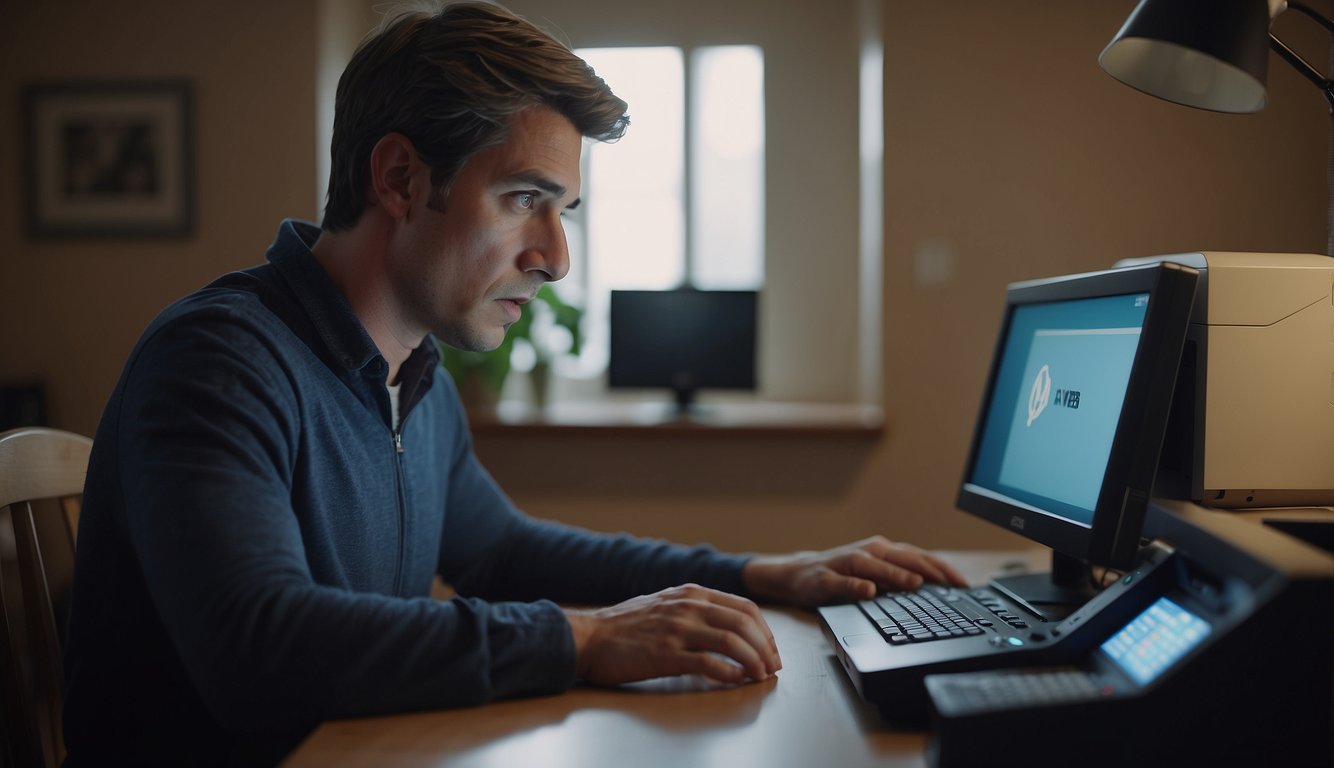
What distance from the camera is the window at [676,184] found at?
149 inches

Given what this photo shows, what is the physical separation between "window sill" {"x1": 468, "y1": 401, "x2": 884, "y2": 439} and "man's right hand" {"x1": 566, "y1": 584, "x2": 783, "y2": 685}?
224 centimetres

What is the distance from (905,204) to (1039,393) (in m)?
2.15

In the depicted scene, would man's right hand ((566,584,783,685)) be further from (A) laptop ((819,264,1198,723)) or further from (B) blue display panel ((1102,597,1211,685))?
(B) blue display panel ((1102,597,1211,685))

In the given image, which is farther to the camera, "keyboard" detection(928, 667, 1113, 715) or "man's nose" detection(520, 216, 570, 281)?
"man's nose" detection(520, 216, 570, 281)

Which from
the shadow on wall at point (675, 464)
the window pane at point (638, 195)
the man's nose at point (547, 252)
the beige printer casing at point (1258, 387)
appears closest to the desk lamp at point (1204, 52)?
the beige printer casing at point (1258, 387)

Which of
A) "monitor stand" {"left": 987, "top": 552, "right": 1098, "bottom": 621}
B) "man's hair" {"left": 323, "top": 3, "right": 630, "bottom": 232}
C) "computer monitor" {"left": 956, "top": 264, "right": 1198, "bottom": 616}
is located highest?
"man's hair" {"left": 323, "top": 3, "right": 630, "bottom": 232}

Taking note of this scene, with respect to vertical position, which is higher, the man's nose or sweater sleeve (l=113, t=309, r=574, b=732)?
the man's nose

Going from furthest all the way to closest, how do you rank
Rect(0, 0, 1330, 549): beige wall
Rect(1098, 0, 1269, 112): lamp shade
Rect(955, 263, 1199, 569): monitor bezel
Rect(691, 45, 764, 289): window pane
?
Rect(691, 45, 764, 289): window pane → Rect(0, 0, 1330, 549): beige wall → Rect(1098, 0, 1269, 112): lamp shade → Rect(955, 263, 1199, 569): monitor bezel

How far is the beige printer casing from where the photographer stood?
1.00 m

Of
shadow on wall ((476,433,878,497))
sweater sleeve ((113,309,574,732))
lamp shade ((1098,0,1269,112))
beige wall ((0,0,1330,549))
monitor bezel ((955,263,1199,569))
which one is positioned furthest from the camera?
shadow on wall ((476,433,878,497))

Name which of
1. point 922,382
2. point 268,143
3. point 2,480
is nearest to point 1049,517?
point 2,480

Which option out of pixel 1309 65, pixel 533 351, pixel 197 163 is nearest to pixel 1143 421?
pixel 1309 65

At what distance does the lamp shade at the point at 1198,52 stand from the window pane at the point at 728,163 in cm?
A: 262

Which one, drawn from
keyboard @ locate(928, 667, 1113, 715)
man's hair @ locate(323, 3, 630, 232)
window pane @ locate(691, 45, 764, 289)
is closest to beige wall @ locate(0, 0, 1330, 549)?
window pane @ locate(691, 45, 764, 289)
